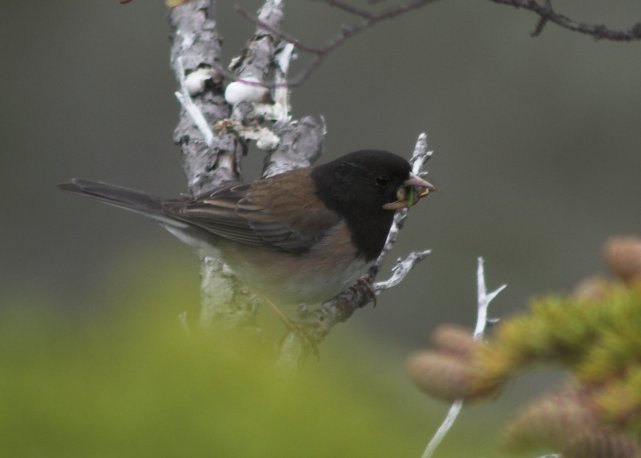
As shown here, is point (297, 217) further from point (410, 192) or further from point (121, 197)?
point (121, 197)

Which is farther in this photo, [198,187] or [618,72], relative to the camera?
[618,72]

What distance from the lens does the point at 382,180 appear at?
3.49 metres

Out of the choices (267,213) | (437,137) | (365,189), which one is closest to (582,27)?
(365,189)

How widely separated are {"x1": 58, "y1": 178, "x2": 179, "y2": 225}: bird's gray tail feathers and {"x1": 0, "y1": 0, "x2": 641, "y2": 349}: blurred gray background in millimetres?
2289

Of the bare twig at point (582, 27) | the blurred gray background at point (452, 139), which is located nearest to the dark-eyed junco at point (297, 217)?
the bare twig at point (582, 27)

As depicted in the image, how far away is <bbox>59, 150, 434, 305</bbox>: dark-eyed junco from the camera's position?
3.43 meters

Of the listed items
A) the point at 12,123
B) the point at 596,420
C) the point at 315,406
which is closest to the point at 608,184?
the point at 12,123

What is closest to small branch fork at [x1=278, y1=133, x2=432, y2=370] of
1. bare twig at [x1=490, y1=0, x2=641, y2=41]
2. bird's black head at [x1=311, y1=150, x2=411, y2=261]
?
bird's black head at [x1=311, y1=150, x2=411, y2=261]

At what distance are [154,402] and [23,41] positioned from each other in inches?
255

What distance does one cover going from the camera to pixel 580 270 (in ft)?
19.7

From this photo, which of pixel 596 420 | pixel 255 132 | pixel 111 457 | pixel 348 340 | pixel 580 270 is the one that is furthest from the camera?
pixel 580 270

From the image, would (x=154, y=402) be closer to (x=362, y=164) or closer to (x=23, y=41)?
(x=362, y=164)

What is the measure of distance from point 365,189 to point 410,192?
174 millimetres

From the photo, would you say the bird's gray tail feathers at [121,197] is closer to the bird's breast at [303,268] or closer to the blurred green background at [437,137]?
the bird's breast at [303,268]
